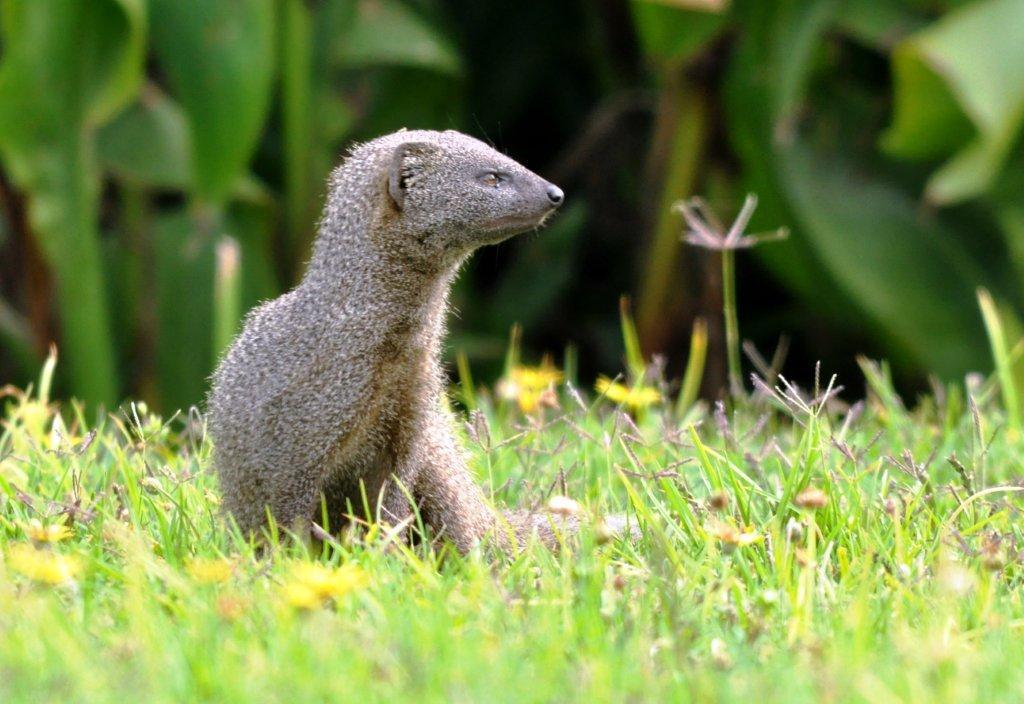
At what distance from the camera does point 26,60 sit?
3906mm

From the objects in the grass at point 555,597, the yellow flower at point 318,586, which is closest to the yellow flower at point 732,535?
the grass at point 555,597

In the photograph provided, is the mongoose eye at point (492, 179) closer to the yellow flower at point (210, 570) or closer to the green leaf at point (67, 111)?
the yellow flower at point (210, 570)

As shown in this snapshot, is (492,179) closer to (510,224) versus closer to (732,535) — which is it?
(510,224)

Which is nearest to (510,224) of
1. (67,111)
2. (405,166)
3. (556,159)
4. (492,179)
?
(492,179)

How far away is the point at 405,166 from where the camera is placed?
227 centimetres

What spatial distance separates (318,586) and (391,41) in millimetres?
3273

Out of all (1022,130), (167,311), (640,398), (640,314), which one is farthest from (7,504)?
(1022,130)

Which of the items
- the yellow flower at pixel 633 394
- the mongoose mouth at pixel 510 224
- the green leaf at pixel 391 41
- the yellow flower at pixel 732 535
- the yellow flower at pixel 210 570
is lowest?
the yellow flower at pixel 633 394

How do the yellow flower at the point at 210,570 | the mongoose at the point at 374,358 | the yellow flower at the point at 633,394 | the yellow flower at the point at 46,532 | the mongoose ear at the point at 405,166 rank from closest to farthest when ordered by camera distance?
the yellow flower at the point at 210,570 < the yellow flower at the point at 46,532 < the mongoose at the point at 374,358 < the mongoose ear at the point at 405,166 < the yellow flower at the point at 633,394

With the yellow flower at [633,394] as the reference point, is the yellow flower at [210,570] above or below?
above

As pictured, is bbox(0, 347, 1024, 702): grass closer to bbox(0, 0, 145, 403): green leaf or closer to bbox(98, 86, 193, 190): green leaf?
bbox(0, 0, 145, 403): green leaf

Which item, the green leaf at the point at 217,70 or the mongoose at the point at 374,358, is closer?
the mongoose at the point at 374,358

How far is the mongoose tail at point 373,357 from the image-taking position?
2.14m

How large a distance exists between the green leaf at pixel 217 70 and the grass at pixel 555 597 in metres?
1.75
